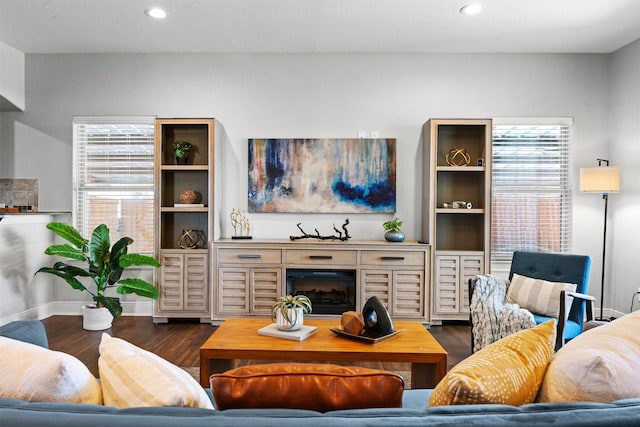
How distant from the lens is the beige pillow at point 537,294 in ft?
9.67

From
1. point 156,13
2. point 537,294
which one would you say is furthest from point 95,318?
point 537,294

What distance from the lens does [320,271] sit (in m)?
4.33

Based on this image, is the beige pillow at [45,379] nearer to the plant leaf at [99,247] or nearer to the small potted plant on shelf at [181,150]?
the plant leaf at [99,247]

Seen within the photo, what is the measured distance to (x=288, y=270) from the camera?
434 cm

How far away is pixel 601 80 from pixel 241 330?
4700mm

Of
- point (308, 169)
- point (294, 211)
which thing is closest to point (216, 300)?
point (294, 211)

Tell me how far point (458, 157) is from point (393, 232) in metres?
1.13

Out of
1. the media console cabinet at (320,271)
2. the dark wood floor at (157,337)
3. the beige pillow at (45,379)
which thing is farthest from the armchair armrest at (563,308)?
the beige pillow at (45,379)

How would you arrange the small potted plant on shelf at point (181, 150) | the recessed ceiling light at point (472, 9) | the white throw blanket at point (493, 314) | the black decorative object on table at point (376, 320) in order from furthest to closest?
the small potted plant on shelf at point (181, 150) → the recessed ceiling light at point (472, 9) → the white throw blanket at point (493, 314) → the black decorative object on table at point (376, 320)

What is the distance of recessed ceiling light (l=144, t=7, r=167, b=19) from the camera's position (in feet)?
12.2

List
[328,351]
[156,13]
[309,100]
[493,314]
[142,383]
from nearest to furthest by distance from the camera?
[142,383] < [328,351] < [493,314] < [156,13] < [309,100]

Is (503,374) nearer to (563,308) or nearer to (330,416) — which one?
(330,416)

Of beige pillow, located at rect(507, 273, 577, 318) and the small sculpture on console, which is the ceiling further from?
beige pillow, located at rect(507, 273, 577, 318)

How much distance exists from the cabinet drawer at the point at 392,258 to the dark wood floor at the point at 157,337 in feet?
2.40
